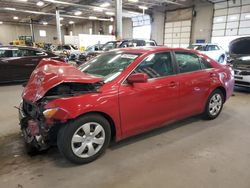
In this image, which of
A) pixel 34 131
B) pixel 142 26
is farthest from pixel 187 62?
pixel 142 26

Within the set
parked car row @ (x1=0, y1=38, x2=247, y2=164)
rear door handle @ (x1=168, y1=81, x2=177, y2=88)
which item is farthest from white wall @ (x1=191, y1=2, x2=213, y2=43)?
rear door handle @ (x1=168, y1=81, x2=177, y2=88)

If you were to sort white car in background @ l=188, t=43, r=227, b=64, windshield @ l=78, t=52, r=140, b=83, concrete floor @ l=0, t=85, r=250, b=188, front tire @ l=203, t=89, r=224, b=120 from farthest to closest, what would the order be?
1. white car in background @ l=188, t=43, r=227, b=64
2. front tire @ l=203, t=89, r=224, b=120
3. windshield @ l=78, t=52, r=140, b=83
4. concrete floor @ l=0, t=85, r=250, b=188

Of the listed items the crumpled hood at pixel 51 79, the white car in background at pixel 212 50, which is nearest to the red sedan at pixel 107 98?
the crumpled hood at pixel 51 79

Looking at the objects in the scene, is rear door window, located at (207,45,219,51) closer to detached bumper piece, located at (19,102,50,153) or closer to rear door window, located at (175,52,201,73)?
rear door window, located at (175,52,201,73)

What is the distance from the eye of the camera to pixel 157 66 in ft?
9.73

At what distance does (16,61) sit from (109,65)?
5.59 metres

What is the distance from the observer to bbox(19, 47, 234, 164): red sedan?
225 cm

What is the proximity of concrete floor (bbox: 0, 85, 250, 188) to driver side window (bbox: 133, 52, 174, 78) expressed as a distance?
3.17 feet

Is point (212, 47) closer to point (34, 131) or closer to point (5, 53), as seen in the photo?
point (5, 53)

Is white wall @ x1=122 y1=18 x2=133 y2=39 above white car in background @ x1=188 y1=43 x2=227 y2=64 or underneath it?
above

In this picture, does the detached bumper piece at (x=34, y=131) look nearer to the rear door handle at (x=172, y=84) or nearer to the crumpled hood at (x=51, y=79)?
the crumpled hood at (x=51, y=79)

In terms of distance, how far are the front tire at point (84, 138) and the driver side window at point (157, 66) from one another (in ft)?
2.77

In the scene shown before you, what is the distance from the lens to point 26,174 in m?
2.27

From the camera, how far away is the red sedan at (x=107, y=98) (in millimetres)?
2246
